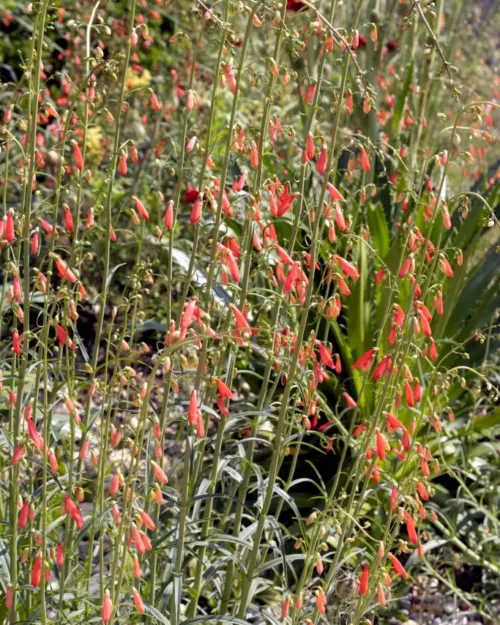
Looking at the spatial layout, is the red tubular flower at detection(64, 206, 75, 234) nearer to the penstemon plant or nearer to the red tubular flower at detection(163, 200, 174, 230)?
the penstemon plant

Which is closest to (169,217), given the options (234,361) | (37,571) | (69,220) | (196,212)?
(196,212)

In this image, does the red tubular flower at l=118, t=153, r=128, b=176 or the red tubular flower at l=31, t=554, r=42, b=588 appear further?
the red tubular flower at l=118, t=153, r=128, b=176

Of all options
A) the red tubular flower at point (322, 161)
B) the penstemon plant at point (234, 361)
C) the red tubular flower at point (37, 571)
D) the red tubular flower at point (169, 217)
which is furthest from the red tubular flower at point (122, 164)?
the red tubular flower at point (37, 571)

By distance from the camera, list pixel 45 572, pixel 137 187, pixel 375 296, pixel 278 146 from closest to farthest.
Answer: pixel 45 572, pixel 375 296, pixel 137 187, pixel 278 146

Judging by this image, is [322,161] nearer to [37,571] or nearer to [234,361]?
[234,361]

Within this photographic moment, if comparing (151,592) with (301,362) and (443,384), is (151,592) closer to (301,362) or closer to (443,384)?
(301,362)

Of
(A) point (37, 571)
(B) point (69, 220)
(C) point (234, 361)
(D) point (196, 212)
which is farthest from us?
(C) point (234, 361)

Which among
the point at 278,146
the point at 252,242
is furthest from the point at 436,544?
the point at 278,146

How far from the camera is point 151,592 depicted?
99.7 inches

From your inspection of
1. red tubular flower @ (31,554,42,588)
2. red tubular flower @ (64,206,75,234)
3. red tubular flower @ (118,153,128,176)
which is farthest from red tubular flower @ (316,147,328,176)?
red tubular flower @ (31,554,42,588)

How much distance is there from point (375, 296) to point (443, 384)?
7.13 feet

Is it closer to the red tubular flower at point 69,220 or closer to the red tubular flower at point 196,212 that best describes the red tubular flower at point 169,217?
the red tubular flower at point 196,212

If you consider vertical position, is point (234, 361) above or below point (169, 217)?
below

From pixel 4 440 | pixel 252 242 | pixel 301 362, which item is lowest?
pixel 4 440
